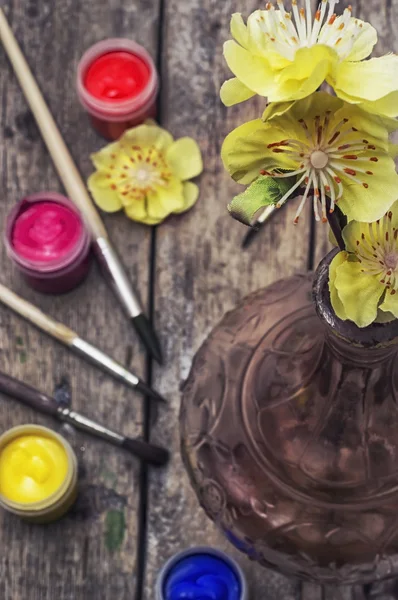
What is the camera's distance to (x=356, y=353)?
466 mm

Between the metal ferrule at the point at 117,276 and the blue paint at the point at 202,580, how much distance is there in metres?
0.21

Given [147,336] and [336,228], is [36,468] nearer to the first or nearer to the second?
[147,336]

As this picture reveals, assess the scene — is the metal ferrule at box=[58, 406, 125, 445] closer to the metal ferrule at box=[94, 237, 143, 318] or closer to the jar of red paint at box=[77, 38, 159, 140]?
the metal ferrule at box=[94, 237, 143, 318]

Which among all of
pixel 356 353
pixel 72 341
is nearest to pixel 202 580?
pixel 72 341

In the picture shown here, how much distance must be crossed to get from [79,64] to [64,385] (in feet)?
0.96

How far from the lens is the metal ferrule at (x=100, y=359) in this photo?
781mm

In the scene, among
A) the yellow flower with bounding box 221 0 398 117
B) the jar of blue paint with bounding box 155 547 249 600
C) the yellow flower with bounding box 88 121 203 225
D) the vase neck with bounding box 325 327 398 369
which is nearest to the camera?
the yellow flower with bounding box 221 0 398 117

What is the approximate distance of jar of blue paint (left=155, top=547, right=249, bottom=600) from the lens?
2.34 feet

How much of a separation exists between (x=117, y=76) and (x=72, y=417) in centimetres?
31

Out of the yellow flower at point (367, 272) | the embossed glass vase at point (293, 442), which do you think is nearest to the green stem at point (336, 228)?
the yellow flower at point (367, 272)

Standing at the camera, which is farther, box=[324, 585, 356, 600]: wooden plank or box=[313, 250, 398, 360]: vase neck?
box=[324, 585, 356, 600]: wooden plank

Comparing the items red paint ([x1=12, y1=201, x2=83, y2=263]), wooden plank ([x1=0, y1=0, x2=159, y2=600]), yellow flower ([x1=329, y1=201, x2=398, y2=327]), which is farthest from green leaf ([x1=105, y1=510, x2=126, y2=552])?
yellow flower ([x1=329, y1=201, x2=398, y2=327])

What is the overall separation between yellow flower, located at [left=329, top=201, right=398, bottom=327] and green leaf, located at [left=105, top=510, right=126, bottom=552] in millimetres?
439

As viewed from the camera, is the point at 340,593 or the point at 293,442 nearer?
the point at 293,442
